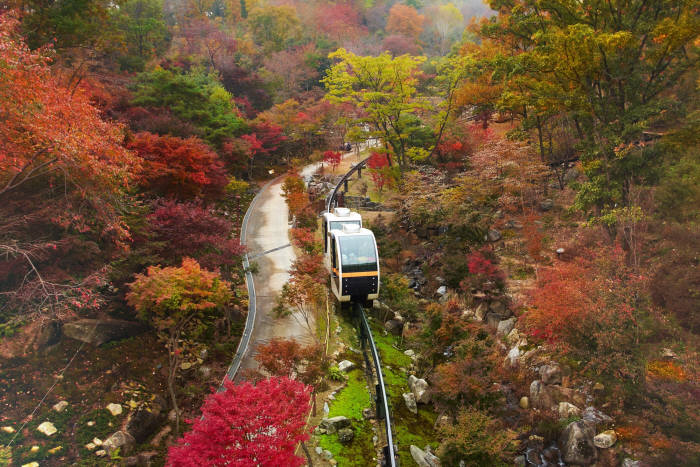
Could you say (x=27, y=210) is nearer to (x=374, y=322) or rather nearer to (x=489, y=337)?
(x=374, y=322)

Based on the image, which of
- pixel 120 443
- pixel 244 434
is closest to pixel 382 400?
pixel 244 434

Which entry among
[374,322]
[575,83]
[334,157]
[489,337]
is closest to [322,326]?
[374,322]

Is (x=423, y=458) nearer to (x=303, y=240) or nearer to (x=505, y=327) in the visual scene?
(x=505, y=327)

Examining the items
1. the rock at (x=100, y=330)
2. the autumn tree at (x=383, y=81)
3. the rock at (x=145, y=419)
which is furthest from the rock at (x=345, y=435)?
the autumn tree at (x=383, y=81)

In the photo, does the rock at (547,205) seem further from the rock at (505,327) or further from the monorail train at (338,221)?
the monorail train at (338,221)

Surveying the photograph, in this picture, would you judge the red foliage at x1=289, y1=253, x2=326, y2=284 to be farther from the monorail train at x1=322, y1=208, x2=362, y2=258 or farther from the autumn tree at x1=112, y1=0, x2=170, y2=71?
the autumn tree at x1=112, y1=0, x2=170, y2=71
